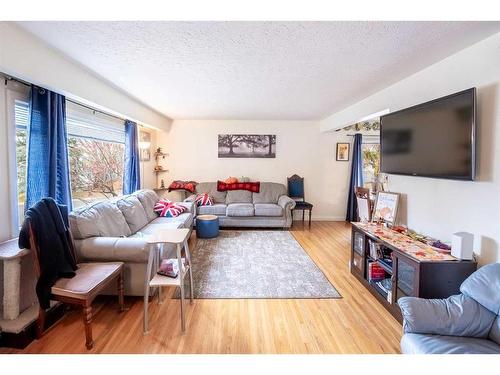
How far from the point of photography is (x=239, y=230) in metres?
4.80

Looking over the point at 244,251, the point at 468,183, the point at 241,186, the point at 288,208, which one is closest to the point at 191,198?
the point at 241,186

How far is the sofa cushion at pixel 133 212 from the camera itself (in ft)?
10.2

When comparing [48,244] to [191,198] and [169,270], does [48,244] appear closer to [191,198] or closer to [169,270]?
[169,270]

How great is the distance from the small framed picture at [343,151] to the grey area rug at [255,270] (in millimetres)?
2534

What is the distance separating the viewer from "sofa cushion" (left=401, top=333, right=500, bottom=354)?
1222 mm

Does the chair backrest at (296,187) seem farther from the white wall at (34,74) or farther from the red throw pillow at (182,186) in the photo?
the white wall at (34,74)

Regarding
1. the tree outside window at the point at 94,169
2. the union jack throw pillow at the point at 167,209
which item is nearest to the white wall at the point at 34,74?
the tree outside window at the point at 94,169

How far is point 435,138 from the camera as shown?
2100 millimetres

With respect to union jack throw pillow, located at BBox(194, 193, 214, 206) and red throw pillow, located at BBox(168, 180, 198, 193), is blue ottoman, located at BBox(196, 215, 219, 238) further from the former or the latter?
red throw pillow, located at BBox(168, 180, 198, 193)

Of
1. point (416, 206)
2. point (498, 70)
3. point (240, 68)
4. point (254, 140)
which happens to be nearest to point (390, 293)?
point (416, 206)
